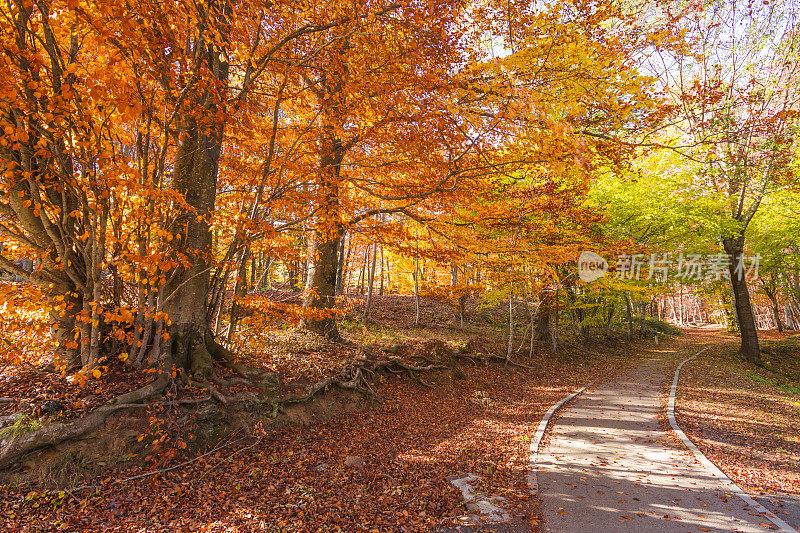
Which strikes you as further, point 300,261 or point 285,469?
point 300,261

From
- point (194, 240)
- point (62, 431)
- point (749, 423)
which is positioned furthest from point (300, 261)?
point (749, 423)

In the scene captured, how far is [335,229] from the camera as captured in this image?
8227 mm

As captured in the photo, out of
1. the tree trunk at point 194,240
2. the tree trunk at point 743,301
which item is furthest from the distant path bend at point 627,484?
the tree trunk at point 743,301

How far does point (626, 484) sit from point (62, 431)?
7605 mm

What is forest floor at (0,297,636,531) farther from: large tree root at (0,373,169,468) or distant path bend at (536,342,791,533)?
distant path bend at (536,342,791,533)

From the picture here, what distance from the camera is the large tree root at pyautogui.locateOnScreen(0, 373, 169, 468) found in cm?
409

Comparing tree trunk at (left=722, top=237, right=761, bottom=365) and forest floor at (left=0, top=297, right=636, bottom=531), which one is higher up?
tree trunk at (left=722, top=237, right=761, bottom=365)

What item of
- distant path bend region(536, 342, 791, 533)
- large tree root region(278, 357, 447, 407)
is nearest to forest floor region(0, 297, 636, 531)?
large tree root region(278, 357, 447, 407)

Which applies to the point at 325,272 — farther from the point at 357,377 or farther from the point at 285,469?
the point at 285,469

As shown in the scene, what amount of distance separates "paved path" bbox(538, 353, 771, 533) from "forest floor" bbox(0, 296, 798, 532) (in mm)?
511

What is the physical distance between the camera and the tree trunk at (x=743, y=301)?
17672 millimetres

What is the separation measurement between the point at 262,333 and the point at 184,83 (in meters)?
5.73

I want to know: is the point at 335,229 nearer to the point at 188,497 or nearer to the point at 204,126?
the point at 204,126

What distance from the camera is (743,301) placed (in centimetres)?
1792
